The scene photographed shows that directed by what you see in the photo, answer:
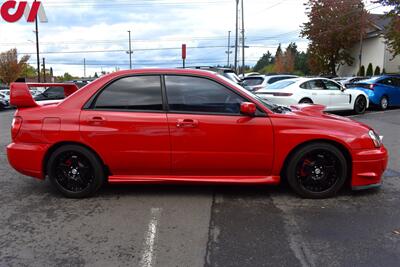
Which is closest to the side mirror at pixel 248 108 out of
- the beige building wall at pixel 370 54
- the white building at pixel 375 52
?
the white building at pixel 375 52

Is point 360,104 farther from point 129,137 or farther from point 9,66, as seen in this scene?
point 9,66

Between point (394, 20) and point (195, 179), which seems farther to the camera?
point (394, 20)

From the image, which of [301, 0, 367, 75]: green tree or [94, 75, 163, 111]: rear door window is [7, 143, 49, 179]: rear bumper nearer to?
[94, 75, 163, 111]: rear door window

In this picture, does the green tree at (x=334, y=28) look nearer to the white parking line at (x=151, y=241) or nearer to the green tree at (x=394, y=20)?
the green tree at (x=394, y=20)

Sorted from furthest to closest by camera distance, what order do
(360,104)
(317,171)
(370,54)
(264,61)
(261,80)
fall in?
(264,61) → (370,54) → (261,80) → (360,104) → (317,171)

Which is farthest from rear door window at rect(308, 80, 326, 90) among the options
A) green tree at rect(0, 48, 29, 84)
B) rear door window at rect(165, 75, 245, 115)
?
green tree at rect(0, 48, 29, 84)

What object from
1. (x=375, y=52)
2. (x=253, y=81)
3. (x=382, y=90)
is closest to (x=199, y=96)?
(x=253, y=81)

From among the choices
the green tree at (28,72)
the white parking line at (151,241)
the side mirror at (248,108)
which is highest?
the green tree at (28,72)

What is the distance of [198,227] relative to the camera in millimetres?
4184

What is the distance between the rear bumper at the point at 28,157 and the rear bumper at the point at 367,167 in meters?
3.76

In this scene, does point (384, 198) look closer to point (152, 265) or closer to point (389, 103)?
point (152, 265)

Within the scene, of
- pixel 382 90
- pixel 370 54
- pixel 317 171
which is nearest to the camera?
pixel 317 171

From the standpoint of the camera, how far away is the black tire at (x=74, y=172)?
16.6 feet

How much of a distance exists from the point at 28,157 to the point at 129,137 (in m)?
1.32
